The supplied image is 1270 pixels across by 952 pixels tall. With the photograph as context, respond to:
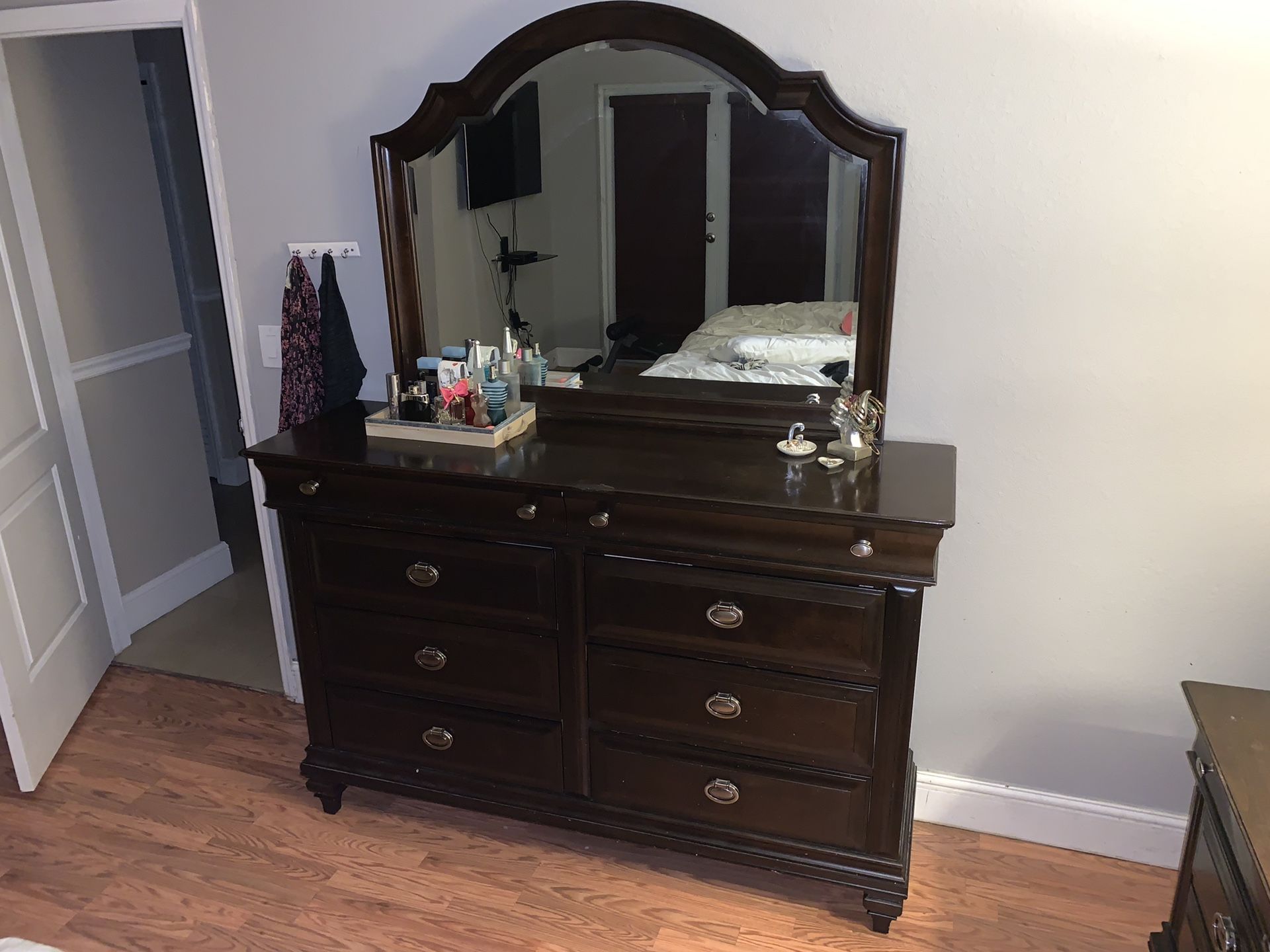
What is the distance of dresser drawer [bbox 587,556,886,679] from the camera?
193 centimetres

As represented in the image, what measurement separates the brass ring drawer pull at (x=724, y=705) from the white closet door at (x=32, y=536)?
1.86 m

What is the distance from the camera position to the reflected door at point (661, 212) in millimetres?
2164

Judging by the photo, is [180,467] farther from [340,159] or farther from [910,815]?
[910,815]

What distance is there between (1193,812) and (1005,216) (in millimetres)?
1227

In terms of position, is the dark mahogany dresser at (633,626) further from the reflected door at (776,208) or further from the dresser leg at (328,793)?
the reflected door at (776,208)

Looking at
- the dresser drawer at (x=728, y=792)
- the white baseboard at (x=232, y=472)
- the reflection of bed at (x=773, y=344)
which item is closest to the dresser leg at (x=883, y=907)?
the dresser drawer at (x=728, y=792)

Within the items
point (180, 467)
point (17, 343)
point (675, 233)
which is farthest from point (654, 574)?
point (180, 467)

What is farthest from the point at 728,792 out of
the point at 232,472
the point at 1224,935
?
the point at 232,472

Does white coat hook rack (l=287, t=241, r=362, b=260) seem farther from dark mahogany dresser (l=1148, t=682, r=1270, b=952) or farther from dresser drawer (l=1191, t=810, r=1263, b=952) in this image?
dresser drawer (l=1191, t=810, r=1263, b=952)

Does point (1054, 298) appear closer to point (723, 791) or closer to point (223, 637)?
point (723, 791)

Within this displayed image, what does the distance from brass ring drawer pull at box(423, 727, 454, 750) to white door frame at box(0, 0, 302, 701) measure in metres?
0.84

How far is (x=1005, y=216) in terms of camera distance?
80.7 inches

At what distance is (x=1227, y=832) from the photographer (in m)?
1.55

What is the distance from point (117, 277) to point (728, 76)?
232 cm
